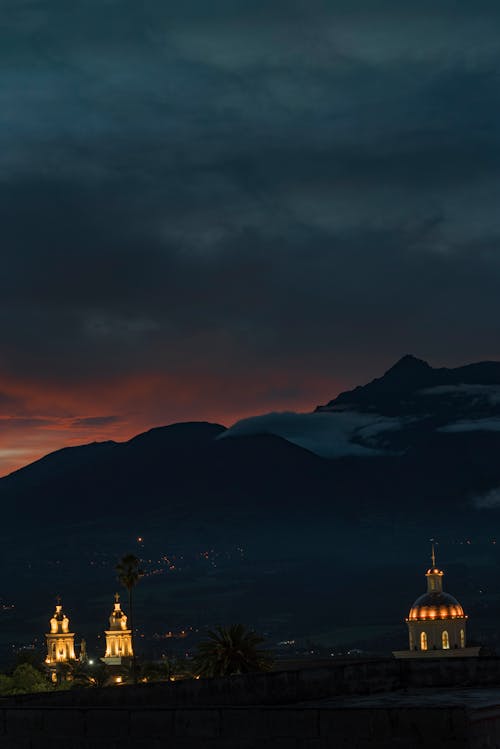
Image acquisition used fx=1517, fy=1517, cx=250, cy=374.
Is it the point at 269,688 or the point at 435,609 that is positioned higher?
the point at 435,609

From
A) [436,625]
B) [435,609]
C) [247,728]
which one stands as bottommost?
[247,728]

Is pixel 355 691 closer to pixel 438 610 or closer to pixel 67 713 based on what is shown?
pixel 67 713

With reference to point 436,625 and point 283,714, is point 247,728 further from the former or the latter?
point 436,625

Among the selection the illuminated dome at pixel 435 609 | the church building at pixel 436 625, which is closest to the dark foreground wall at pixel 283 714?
the church building at pixel 436 625

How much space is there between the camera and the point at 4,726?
72.0 feet

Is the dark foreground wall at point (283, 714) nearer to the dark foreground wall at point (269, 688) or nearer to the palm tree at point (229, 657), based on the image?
the dark foreground wall at point (269, 688)

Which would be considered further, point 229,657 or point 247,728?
point 229,657

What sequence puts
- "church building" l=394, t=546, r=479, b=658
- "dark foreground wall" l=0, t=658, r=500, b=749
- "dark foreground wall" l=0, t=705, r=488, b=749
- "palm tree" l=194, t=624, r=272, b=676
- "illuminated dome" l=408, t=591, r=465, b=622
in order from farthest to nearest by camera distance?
"illuminated dome" l=408, t=591, r=465, b=622 < "church building" l=394, t=546, r=479, b=658 < "palm tree" l=194, t=624, r=272, b=676 < "dark foreground wall" l=0, t=658, r=500, b=749 < "dark foreground wall" l=0, t=705, r=488, b=749

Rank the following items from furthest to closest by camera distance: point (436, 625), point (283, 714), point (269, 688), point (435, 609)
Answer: point (435, 609) → point (436, 625) → point (269, 688) → point (283, 714)

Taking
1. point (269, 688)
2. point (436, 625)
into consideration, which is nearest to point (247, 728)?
point (269, 688)

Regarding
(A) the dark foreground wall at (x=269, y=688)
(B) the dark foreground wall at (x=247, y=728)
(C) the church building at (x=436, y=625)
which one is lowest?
(B) the dark foreground wall at (x=247, y=728)

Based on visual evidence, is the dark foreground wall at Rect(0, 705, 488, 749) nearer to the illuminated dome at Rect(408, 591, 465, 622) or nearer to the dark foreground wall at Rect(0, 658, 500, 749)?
the dark foreground wall at Rect(0, 658, 500, 749)

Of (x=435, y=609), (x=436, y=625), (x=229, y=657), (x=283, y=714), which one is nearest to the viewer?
(x=283, y=714)

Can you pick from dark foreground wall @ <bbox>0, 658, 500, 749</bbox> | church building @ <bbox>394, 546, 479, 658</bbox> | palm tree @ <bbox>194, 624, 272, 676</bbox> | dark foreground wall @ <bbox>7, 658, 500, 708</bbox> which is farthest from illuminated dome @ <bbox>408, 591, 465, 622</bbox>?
dark foreground wall @ <bbox>0, 658, 500, 749</bbox>
